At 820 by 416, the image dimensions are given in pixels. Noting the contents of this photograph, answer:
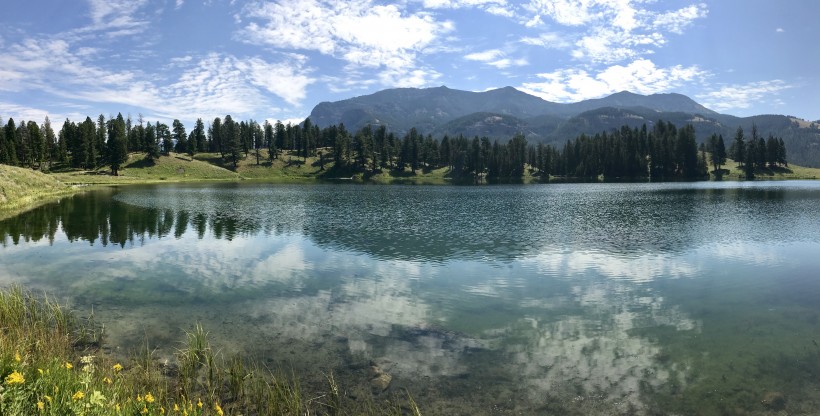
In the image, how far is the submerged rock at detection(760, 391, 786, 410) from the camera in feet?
42.7

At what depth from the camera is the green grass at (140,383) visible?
8953 millimetres

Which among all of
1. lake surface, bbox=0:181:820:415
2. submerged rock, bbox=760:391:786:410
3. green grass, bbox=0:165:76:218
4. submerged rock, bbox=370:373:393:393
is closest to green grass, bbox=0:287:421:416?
submerged rock, bbox=370:373:393:393

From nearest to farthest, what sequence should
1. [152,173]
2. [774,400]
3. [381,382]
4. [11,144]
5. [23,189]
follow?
[774,400], [381,382], [23,189], [11,144], [152,173]

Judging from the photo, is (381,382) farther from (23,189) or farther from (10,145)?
(10,145)

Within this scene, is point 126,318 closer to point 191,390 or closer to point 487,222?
point 191,390

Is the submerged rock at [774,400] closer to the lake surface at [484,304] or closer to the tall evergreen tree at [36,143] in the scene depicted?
the lake surface at [484,304]

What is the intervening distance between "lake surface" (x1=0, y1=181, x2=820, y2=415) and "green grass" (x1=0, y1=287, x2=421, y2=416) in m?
0.94

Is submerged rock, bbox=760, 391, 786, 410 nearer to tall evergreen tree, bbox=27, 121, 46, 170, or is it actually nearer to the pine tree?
the pine tree

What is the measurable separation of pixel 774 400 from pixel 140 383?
18735mm

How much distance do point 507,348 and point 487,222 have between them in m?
38.6

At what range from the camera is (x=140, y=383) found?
1280 centimetres

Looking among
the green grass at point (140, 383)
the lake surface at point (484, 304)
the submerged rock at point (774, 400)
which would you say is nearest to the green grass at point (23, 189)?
the lake surface at point (484, 304)

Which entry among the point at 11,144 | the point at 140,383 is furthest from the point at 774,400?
the point at 11,144

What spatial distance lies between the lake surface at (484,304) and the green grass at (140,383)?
3.09 feet
